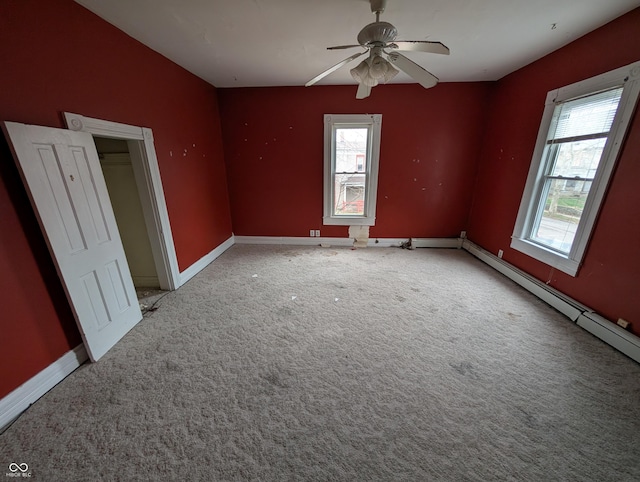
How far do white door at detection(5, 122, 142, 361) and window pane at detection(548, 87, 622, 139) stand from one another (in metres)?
4.33

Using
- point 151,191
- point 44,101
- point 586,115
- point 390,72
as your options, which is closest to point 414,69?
point 390,72

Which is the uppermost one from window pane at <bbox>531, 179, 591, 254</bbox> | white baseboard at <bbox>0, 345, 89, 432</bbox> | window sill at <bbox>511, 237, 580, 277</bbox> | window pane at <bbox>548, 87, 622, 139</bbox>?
window pane at <bbox>548, 87, 622, 139</bbox>

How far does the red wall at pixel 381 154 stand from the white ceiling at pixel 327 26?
2.60ft

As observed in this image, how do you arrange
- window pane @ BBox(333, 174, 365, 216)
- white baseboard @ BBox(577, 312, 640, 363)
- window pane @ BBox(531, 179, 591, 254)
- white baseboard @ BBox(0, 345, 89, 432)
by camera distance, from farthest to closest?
window pane @ BBox(333, 174, 365, 216), window pane @ BBox(531, 179, 591, 254), white baseboard @ BBox(577, 312, 640, 363), white baseboard @ BBox(0, 345, 89, 432)

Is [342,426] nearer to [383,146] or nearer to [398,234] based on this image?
[398,234]

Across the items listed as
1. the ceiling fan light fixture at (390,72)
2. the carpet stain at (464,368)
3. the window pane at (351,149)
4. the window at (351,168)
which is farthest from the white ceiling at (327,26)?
the carpet stain at (464,368)

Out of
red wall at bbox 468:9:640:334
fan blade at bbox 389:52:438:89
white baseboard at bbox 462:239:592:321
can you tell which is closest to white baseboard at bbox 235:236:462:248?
white baseboard at bbox 462:239:592:321

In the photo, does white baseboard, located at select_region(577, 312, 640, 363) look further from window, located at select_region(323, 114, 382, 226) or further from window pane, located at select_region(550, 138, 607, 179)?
window, located at select_region(323, 114, 382, 226)

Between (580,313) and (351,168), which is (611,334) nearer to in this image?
(580,313)

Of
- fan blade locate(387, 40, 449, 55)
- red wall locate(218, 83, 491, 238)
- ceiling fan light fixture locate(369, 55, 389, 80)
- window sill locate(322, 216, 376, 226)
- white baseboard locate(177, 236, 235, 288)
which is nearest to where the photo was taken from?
fan blade locate(387, 40, 449, 55)

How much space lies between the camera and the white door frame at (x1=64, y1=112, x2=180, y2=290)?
82.5 inches

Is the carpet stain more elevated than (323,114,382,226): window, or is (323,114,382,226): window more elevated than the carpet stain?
(323,114,382,226): window

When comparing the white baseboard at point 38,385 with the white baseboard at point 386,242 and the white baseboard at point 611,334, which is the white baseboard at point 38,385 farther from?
the white baseboard at point 611,334

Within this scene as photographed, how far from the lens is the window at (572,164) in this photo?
2004 millimetres
